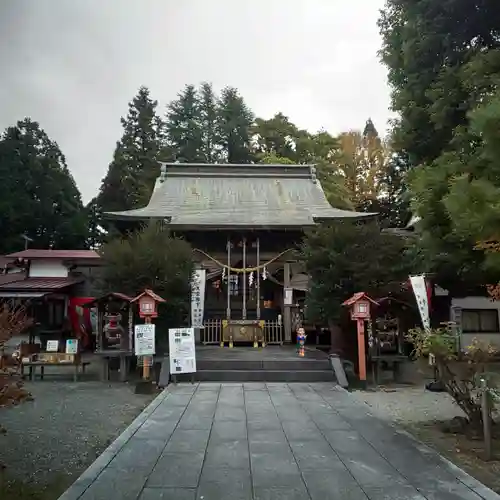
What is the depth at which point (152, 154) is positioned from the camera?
114ft

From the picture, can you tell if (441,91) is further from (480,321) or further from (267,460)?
(480,321)

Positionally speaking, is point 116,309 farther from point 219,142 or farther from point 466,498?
point 219,142

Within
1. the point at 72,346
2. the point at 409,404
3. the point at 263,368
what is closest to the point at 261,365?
the point at 263,368

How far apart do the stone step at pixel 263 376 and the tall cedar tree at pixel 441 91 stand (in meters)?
3.43

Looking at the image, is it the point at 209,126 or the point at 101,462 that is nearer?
the point at 101,462

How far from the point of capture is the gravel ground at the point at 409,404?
7.02m

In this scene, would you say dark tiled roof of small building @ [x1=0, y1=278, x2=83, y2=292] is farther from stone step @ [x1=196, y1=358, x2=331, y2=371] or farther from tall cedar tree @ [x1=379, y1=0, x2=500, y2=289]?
tall cedar tree @ [x1=379, y1=0, x2=500, y2=289]

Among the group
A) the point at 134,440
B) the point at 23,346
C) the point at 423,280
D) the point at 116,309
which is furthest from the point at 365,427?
the point at 23,346

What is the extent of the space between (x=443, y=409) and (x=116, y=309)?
7.10 meters

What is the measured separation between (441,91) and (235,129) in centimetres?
3081

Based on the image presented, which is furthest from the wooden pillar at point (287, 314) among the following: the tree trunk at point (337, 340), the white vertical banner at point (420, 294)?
the white vertical banner at point (420, 294)

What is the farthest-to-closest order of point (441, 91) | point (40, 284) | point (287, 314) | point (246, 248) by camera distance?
point (40, 284) < point (246, 248) < point (287, 314) < point (441, 91)

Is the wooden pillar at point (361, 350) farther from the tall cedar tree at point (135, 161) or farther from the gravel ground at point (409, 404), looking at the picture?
the tall cedar tree at point (135, 161)

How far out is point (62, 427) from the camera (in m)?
6.46
